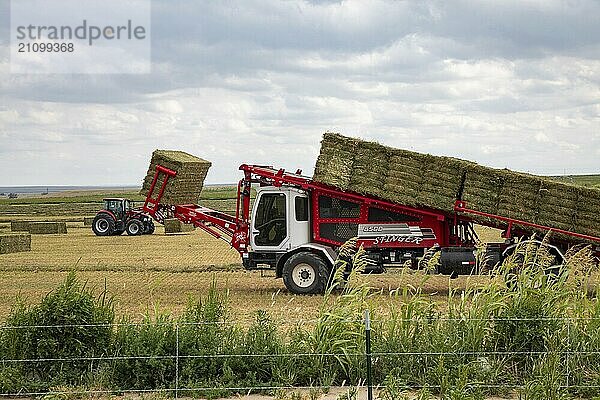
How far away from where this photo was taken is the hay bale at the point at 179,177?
67.5ft

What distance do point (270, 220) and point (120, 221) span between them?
28.5 m

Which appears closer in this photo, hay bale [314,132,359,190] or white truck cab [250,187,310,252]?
hay bale [314,132,359,190]

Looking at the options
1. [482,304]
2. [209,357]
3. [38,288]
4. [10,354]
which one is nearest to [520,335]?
[482,304]

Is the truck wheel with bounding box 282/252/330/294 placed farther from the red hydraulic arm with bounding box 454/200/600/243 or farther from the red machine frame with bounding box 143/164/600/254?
the red hydraulic arm with bounding box 454/200/600/243

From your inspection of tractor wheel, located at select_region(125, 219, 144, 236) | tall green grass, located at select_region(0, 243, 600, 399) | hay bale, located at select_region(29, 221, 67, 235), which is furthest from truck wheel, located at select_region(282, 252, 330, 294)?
hay bale, located at select_region(29, 221, 67, 235)

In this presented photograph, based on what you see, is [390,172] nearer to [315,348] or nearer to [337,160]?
[337,160]

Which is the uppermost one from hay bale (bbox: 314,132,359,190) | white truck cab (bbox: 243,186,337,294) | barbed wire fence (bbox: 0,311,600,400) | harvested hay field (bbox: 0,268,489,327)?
hay bale (bbox: 314,132,359,190)

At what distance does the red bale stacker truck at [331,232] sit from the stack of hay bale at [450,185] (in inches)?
11.3

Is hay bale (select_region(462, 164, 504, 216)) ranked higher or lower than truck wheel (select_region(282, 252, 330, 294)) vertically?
higher

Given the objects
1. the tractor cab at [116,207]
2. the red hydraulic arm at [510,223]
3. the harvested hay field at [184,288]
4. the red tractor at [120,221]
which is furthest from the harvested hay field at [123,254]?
the red hydraulic arm at [510,223]

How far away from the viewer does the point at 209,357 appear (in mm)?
9930

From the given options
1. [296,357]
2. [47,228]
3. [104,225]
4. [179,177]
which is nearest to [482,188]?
[179,177]

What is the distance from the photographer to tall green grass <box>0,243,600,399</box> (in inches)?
387

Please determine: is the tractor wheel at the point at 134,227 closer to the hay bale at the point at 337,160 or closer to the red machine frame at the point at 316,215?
the red machine frame at the point at 316,215
